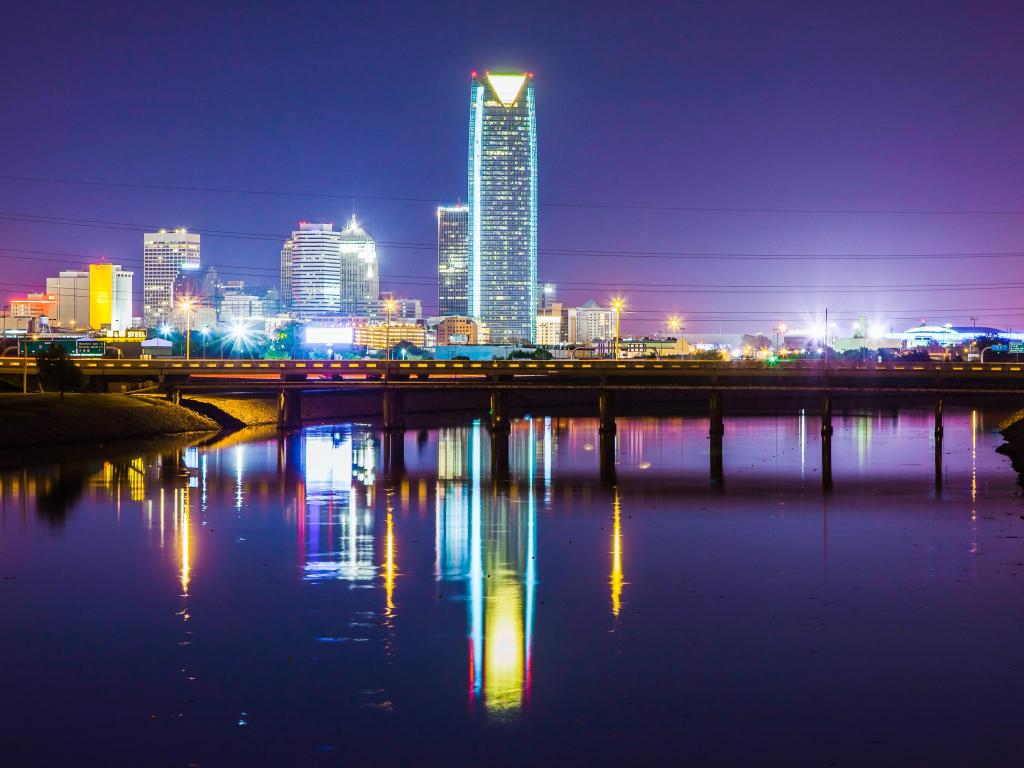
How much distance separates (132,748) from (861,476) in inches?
2038

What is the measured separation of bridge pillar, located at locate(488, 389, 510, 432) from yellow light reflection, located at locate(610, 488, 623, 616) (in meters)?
44.0

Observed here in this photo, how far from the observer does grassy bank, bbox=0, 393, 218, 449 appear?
81.4 meters

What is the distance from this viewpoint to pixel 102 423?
297 ft

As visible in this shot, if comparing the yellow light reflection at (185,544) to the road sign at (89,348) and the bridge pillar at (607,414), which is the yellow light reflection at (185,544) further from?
the road sign at (89,348)

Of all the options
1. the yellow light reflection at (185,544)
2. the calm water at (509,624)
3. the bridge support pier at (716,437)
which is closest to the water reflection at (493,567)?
the calm water at (509,624)

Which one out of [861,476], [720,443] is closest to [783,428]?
[720,443]

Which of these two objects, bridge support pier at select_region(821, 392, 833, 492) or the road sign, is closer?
bridge support pier at select_region(821, 392, 833, 492)

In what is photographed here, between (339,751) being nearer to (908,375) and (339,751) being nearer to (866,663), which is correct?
(866,663)

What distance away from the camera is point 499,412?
100500 millimetres

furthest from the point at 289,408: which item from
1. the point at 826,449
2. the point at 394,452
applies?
the point at 826,449

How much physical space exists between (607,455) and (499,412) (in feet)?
67.8

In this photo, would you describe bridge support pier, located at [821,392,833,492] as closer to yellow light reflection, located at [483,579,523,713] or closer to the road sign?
yellow light reflection, located at [483,579,523,713]

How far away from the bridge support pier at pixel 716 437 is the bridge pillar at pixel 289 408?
37342mm

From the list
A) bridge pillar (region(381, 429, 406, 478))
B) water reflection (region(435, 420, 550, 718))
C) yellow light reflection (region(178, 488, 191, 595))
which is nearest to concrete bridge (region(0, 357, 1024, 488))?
bridge pillar (region(381, 429, 406, 478))
